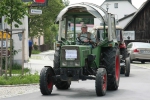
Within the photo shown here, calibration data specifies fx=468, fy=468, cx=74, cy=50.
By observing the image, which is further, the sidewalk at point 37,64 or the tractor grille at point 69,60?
the sidewalk at point 37,64

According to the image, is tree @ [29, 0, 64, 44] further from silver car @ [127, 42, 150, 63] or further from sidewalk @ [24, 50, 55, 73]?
silver car @ [127, 42, 150, 63]

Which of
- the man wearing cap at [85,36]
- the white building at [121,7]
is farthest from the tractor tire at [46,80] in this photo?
the white building at [121,7]

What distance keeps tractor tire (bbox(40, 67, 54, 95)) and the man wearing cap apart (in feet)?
4.72

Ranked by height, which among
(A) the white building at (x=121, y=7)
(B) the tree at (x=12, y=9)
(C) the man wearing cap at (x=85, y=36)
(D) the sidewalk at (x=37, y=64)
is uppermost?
(A) the white building at (x=121, y=7)

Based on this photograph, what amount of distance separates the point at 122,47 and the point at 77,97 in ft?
30.9

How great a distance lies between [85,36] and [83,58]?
1135mm

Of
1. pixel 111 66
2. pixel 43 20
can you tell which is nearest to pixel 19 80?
pixel 111 66

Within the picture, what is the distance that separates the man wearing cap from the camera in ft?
46.1

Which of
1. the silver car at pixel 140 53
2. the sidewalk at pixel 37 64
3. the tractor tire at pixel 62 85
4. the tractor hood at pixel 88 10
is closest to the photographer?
the tractor hood at pixel 88 10

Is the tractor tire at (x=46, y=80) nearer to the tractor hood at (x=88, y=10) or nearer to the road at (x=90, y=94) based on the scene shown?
the road at (x=90, y=94)

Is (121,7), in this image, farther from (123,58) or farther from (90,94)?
(90,94)

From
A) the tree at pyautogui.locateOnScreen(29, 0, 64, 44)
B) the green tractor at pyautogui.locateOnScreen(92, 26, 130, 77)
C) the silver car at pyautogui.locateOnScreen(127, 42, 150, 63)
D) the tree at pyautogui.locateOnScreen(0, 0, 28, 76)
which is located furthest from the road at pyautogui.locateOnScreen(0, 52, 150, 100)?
the tree at pyautogui.locateOnScreen(29, 0, 64, 44)

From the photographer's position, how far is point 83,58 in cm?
1318

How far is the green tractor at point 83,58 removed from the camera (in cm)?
1302
